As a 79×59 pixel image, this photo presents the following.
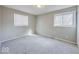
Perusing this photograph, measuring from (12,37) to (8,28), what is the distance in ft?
2.32

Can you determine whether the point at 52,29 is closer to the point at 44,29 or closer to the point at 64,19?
the point at 44,29

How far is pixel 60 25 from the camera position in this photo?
5.13 metres

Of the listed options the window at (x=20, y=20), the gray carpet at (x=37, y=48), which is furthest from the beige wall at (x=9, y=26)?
the gray carpet at (x=37, y=48)

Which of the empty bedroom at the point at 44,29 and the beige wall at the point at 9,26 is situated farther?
the beige wall at the point at 9,26

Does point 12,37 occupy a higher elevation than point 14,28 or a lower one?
lower

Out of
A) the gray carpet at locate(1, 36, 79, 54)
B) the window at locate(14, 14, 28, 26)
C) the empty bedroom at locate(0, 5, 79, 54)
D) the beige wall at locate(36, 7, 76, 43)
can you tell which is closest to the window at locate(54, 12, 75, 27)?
the empty bedroom at locate(0, 5, 79, 54)

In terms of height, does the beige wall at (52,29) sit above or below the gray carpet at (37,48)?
above

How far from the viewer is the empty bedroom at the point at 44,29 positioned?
3492 mm

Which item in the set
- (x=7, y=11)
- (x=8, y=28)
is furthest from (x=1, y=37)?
(x=7, y=11)

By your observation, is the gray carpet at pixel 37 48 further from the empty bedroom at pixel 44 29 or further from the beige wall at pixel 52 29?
the beige wall at pixel 52 29

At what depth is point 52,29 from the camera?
5.84m

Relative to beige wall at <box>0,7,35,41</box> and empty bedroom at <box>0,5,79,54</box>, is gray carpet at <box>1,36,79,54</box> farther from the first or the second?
beige wall at <box>0,7,35,41</box>

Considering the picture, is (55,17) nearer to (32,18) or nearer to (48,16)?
(48,16)

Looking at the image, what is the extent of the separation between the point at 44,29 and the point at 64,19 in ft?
7.87
